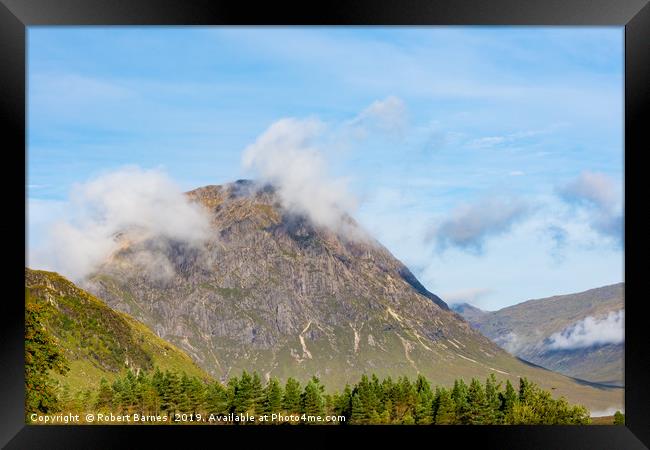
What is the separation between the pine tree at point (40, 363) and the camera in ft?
99.3

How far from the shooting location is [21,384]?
11.5m

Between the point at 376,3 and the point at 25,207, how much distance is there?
252 inches

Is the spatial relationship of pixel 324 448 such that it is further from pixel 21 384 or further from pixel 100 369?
pixel 100 369

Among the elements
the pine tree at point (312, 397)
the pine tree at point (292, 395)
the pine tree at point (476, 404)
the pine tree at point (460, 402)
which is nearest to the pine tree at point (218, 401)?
the pine tree at point (292, 395)

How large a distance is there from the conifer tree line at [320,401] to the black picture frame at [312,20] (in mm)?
27741

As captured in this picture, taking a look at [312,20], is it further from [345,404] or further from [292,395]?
[345,404]

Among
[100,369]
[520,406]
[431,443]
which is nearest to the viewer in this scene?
[431,443]

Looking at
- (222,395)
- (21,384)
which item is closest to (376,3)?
(21,384)

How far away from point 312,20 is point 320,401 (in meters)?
45.5

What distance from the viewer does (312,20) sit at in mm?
11922

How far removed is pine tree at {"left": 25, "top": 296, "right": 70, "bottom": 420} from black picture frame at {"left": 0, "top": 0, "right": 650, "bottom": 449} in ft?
64.6

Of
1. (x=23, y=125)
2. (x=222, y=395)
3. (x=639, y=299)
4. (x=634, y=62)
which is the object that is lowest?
(x=222, y=395)

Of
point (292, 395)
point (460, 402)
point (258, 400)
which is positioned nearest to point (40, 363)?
point (258, 400)

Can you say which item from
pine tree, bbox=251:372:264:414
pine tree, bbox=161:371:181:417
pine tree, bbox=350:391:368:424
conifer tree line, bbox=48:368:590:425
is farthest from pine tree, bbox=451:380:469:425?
pine tree, bbox=161:371:181:417
